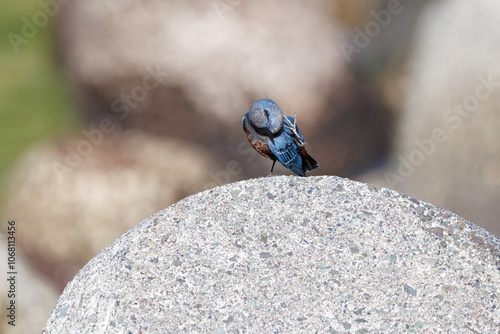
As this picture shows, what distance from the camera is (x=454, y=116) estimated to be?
2484mm

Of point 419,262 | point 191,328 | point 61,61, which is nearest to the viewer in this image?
point 191,328

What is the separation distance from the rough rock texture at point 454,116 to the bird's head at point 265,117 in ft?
3.95

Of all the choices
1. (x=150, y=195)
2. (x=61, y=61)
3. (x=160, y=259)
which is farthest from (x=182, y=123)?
(x=160, y=259)

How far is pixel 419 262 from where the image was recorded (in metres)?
1.32

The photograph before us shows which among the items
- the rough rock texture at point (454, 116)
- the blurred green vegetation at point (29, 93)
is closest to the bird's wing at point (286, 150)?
the rough rock texture at point (454, 116)

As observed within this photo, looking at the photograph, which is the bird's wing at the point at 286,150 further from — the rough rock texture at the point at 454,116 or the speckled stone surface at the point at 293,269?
the rough rock texture at the point at 454,116

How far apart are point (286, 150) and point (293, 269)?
412 mm

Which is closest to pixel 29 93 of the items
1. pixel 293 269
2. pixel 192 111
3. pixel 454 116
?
pixel 192 111

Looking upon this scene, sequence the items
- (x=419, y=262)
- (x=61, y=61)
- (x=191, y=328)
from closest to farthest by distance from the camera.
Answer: (x=191, y=328), (x=419, y=262), (x=61, y=61)

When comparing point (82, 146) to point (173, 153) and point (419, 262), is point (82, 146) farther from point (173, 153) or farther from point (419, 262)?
point (419, 262)

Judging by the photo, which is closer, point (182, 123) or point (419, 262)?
point (419, 262)

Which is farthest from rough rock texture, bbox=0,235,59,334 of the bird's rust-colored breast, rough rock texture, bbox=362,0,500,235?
rough rock texture, bbox=362,0,500,235

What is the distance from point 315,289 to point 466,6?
71.4 inches

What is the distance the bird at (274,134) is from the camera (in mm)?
1512
